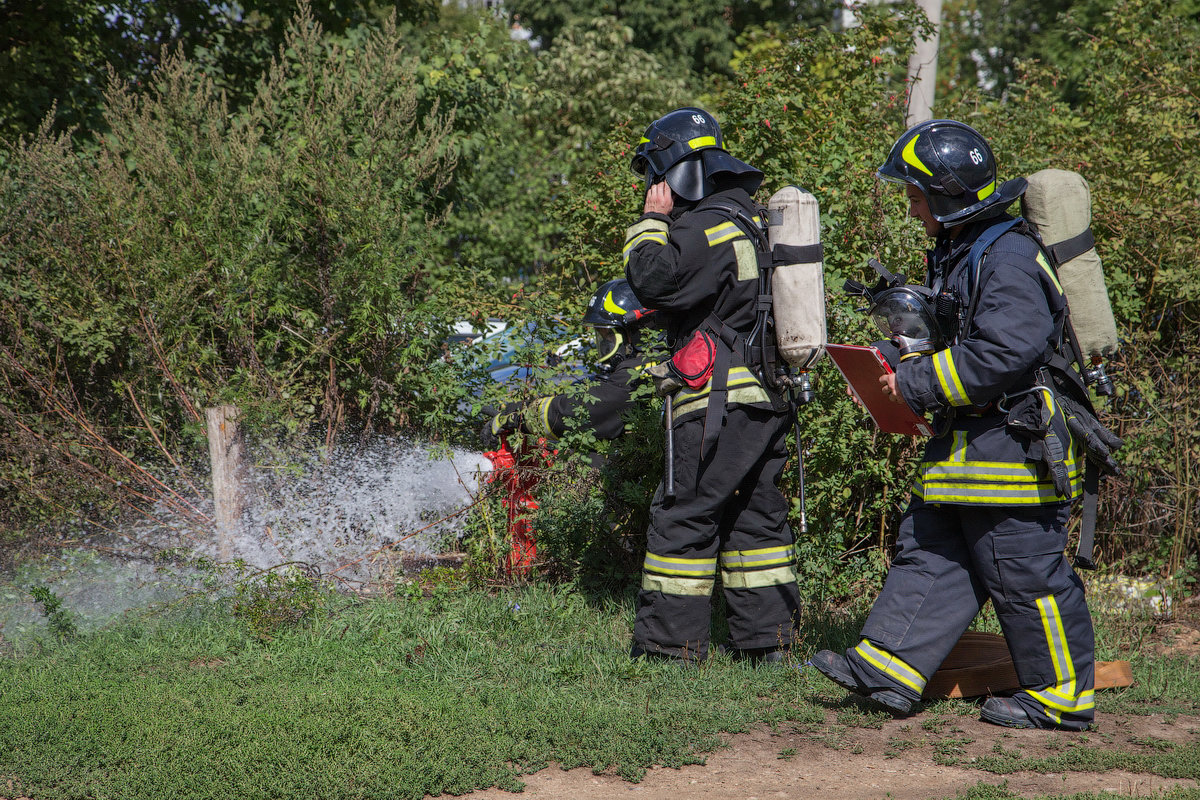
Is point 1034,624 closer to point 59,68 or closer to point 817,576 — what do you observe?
point 817,576

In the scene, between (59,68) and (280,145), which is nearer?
(280,145)

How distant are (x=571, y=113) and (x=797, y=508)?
9982 millimetres

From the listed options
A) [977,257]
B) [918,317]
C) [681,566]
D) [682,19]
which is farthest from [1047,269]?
[682,19]

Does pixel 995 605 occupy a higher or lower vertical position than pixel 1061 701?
higher

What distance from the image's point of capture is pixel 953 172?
144 inches

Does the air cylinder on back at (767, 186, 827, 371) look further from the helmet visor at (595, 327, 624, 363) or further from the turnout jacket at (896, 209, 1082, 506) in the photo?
the helmet visor at (595, 327, 624, 363)

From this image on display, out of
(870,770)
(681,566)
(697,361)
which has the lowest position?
(870,770)

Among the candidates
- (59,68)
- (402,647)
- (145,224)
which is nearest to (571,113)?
(59,68)

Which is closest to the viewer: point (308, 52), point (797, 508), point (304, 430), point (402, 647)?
point (402, 647)

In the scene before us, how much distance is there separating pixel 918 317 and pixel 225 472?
11.9 ft

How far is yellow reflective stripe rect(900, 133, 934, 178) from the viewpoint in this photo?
146 inches

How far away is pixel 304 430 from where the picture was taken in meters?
5.60

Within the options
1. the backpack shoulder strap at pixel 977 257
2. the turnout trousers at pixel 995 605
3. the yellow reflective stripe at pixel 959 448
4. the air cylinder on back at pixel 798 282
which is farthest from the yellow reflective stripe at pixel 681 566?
the backpack shoulder strap at pixel 977 257

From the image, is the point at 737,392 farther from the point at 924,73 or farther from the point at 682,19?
the point at 682,19
